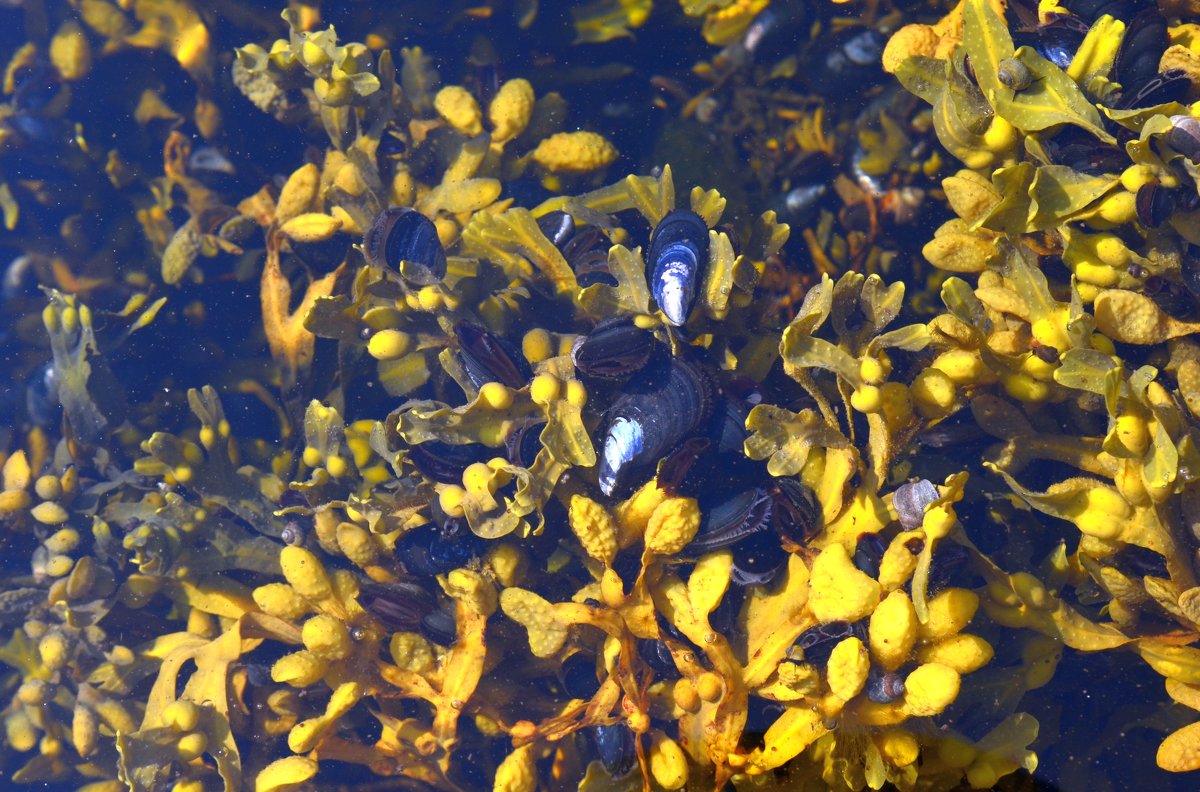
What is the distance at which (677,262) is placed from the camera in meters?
1.66

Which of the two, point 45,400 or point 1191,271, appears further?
point 45,400

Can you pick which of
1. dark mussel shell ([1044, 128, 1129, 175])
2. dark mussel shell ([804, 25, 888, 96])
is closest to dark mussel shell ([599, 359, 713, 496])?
dark mussel shell ([1044, 128, 1129, 175])

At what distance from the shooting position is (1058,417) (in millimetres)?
1598

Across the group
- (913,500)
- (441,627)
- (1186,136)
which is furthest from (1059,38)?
(441,627)

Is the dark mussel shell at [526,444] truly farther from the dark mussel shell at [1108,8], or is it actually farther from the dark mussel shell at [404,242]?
the dark mussel shell at [1108,8]

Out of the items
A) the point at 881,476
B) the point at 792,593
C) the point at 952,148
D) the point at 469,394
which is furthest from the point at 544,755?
the point at 952,148

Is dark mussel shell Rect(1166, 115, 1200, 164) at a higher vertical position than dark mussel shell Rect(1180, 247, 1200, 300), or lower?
higher

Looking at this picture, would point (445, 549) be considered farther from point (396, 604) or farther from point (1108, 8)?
point (1108, 8)

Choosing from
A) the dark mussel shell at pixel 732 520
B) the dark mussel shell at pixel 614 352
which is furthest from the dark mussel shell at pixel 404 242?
the dark mussel shell at pixel 732 520

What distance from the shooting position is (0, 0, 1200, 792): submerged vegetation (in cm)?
143

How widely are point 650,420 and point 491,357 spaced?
1.26 ft

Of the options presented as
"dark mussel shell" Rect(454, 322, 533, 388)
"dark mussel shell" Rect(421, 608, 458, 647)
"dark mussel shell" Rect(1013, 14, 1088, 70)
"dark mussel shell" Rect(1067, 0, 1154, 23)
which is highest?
"dark mussel shell" Rect(1067, 0, 1154, 23)

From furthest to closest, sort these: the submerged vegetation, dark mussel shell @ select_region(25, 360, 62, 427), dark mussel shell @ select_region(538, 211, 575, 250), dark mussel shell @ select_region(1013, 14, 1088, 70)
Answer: dark mussel shell @ select_region(25, 360, 62, 427)
dark mussel shell @ select_region(538, 211, 575, 250)
dark mussel shell @ select_region(1013, 14, 1088, 70)
the submerged vegetation

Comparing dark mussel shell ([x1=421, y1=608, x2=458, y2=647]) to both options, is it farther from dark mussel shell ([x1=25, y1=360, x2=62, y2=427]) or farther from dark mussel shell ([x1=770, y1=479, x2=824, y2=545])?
dark mussel shell ([x1=25, y1=360, x2=62, y2=427])
